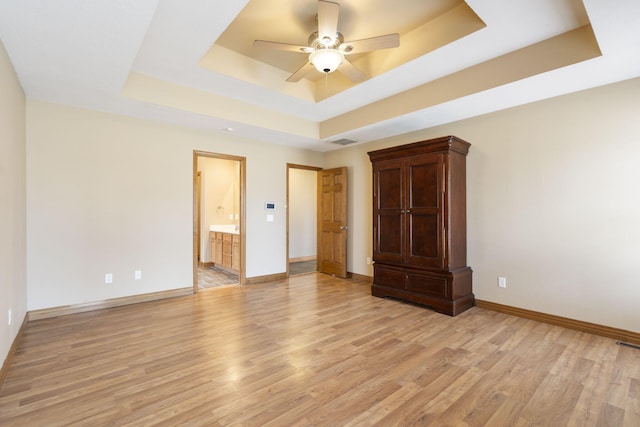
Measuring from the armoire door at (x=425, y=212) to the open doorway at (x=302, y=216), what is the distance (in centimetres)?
398

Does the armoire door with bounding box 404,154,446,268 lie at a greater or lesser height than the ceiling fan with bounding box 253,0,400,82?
lesser

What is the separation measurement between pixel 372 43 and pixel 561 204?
8.64 ft

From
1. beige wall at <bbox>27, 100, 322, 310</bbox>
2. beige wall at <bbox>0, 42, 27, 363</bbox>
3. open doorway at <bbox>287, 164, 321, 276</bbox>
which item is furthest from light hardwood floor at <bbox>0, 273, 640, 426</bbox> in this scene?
open doorway at <bbox>287, 164, 321, 276</bbox>

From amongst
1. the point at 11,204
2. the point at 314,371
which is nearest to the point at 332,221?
the point at 314,371

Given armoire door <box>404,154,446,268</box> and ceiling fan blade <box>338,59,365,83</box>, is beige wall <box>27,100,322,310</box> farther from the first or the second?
armoire door <box>404,154,446,268</box>

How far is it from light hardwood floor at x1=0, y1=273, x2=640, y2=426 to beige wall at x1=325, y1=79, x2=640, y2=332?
420mm

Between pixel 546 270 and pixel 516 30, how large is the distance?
2491 mm

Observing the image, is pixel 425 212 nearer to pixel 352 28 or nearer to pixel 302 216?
pixel 352 28

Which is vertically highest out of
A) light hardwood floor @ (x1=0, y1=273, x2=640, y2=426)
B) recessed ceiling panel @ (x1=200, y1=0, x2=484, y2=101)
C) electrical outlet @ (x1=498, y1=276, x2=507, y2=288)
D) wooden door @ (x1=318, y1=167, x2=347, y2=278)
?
recessed ceiling panel @ (x1=200, y1=0, x2=484, y2=101)

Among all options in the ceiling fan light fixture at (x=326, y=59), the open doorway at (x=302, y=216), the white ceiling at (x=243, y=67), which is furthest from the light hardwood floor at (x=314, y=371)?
the open doorway at (x=302, y=216)

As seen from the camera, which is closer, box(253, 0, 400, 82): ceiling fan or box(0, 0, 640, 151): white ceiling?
box(0, 0, 640, 151): white ceiling

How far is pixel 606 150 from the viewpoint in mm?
2969

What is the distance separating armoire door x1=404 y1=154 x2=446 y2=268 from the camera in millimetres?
3652

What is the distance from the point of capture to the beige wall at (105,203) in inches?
133
